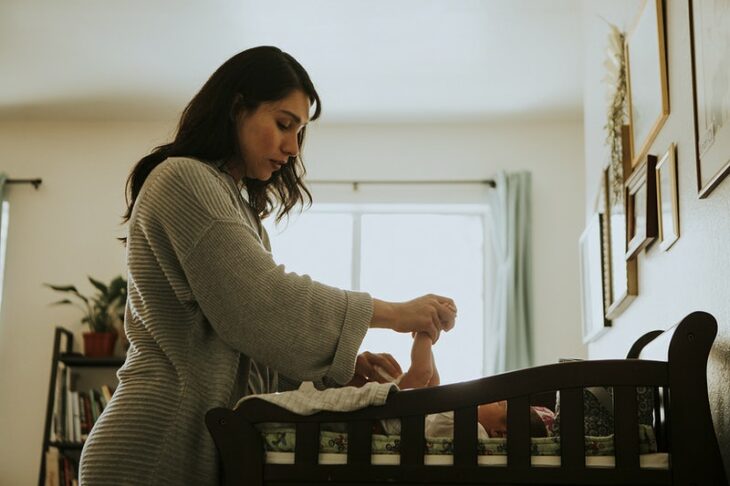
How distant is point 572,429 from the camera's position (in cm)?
130

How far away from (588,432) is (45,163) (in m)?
4.74

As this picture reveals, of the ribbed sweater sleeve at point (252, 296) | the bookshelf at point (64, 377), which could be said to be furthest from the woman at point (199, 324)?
the bookshelf at point (64, 377)

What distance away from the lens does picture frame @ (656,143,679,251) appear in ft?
6.70

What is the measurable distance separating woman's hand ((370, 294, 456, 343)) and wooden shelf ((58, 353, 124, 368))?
12.3 ft

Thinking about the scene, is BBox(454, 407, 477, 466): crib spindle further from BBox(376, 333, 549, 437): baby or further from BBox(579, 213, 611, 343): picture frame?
BBox(579, 213, 611, 343): picture frame

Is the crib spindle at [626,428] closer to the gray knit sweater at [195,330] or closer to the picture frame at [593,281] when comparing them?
the gray knit sweater at [195,330]

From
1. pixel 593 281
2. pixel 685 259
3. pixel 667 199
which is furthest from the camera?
pixel 593 281

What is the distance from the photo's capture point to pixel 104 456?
Result: 1338mm

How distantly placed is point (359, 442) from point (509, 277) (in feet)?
12.8

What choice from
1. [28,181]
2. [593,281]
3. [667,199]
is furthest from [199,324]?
[28,181]

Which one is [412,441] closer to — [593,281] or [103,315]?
[593,281]

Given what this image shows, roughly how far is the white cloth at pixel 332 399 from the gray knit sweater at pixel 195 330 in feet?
0.19

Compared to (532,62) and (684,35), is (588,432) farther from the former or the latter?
(532,62)

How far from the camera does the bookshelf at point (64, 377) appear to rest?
495 centimetres
